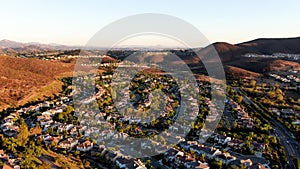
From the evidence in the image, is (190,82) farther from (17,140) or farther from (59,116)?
(17,140)

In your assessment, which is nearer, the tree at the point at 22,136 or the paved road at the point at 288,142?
the tree at the point at 22,136

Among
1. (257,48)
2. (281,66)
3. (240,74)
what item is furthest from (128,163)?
(257,48)

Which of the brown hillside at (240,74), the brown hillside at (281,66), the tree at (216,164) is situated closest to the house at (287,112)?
the tree at (216,164)

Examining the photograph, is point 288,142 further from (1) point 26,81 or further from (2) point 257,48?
(2) point 257,48

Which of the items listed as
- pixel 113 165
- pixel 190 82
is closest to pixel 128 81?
pixel 190 82

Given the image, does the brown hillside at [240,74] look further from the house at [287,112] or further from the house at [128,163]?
the house at [128,163]
